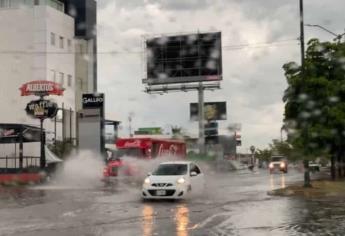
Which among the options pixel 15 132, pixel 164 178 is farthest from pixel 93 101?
pixel 164 178

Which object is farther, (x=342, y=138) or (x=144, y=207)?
(x=342, y=138)

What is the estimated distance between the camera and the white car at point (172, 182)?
22531 millimetres

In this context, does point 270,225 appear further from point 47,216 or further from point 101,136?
point 101,136

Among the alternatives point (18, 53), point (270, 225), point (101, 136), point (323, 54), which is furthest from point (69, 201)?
point (18, 53)

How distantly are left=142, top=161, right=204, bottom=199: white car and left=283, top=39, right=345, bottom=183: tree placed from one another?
1074 centimetres

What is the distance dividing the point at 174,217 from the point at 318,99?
64.4 feet

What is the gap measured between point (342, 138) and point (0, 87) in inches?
1548

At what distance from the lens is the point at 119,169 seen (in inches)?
1700

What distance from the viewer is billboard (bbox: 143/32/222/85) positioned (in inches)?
2904

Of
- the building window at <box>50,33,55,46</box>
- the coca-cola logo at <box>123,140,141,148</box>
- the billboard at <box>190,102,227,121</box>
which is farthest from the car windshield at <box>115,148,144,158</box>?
the billboard at <box>190,102,227,121</box>

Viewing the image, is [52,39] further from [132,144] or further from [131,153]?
[131,153]

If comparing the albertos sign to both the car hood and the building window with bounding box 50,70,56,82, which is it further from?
the car hood

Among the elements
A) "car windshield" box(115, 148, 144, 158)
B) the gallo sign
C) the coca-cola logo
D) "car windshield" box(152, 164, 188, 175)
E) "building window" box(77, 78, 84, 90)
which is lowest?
"car windshield" box(152, 164, 188, 175)

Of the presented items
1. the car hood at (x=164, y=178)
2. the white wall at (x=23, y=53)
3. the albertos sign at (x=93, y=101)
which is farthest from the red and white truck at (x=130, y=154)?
the white wall at (x=23, y=53)
